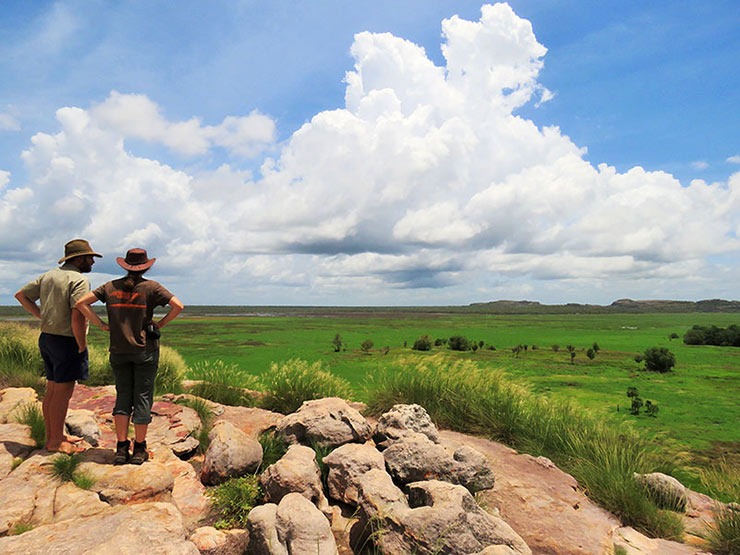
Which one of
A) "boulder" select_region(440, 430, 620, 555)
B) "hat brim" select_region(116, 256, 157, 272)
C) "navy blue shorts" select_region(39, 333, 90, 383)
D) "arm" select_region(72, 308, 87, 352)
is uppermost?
"hat brim" select_region(116, 256, 157, 272)

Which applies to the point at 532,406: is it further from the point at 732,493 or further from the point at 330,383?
the point at 330,383

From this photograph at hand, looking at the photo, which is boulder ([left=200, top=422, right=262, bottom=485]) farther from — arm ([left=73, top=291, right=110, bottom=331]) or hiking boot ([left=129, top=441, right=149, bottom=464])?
arm ([left=73, top=291, right=110, bottom=331])

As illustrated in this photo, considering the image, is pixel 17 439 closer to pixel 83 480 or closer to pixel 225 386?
pixel 83 480

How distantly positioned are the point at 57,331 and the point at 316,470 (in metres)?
3.69

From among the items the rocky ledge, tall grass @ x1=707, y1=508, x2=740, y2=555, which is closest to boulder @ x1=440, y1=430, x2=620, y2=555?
the rocky ledge

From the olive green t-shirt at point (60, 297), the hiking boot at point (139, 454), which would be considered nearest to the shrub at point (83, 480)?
the hiking boot at point (139, 454)

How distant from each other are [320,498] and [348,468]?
0.49 meters

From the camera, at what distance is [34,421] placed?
573cm

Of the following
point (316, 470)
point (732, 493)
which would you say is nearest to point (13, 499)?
point (316, 470)

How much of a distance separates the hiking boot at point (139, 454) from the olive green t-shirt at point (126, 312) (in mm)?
1230

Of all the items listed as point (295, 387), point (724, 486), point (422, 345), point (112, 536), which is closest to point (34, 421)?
point (112, 536)

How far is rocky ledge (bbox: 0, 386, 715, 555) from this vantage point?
378 centimetres

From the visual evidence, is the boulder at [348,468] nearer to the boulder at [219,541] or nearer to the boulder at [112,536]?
the boulder at [219,541]

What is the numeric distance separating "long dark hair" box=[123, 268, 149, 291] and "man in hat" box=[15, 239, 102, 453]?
533mm
